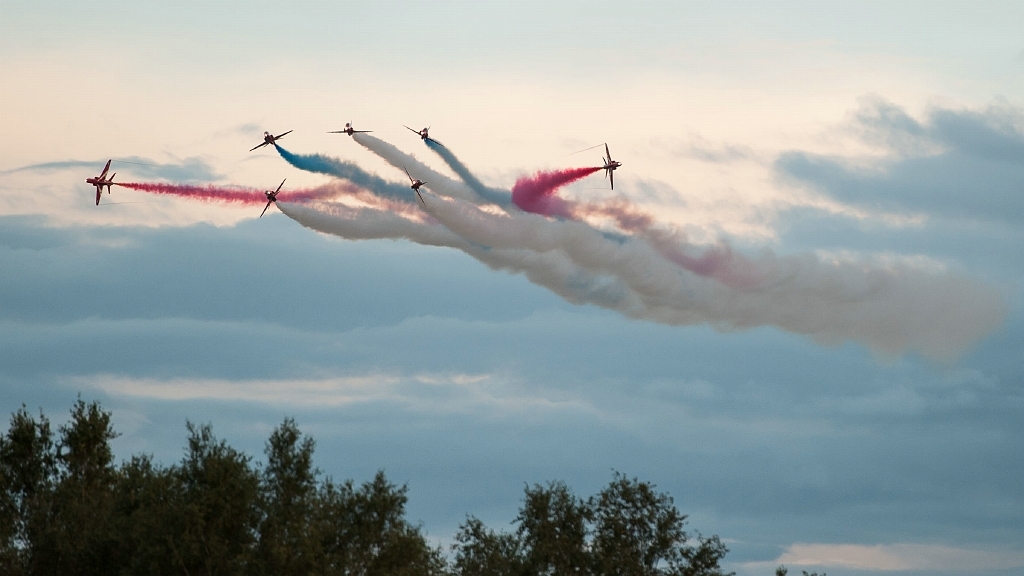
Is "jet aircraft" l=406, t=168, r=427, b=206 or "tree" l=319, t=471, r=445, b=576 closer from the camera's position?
"tree" l=319, t=471, r=445, b=576

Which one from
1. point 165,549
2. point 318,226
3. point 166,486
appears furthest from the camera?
point 318,226

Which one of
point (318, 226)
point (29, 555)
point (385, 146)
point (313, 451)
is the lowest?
point (29, 555)

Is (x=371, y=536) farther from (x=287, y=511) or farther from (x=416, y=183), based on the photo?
(x=416, y=183)

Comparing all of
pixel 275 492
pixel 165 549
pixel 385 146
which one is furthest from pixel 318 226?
pixel 165 549

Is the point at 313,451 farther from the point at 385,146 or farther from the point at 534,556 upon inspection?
the point at 385,146

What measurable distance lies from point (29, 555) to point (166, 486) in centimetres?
917

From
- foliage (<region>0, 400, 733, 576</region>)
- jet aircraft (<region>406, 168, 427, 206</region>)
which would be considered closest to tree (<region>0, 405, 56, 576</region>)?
foliage (<region>0, 400, 733, 576</region>)

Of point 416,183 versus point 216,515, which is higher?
point 416,183

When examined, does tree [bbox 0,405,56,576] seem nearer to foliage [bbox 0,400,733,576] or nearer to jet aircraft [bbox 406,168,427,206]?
foliage [bbox 0,400,733,576]

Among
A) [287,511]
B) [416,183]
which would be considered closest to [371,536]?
[287,511]

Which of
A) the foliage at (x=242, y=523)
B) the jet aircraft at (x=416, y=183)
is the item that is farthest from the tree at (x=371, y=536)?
the jet aircraft at (x=416, y=183)

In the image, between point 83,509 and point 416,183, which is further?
point 416,183

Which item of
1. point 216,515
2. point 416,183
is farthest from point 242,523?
point 416,183

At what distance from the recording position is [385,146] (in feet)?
300
